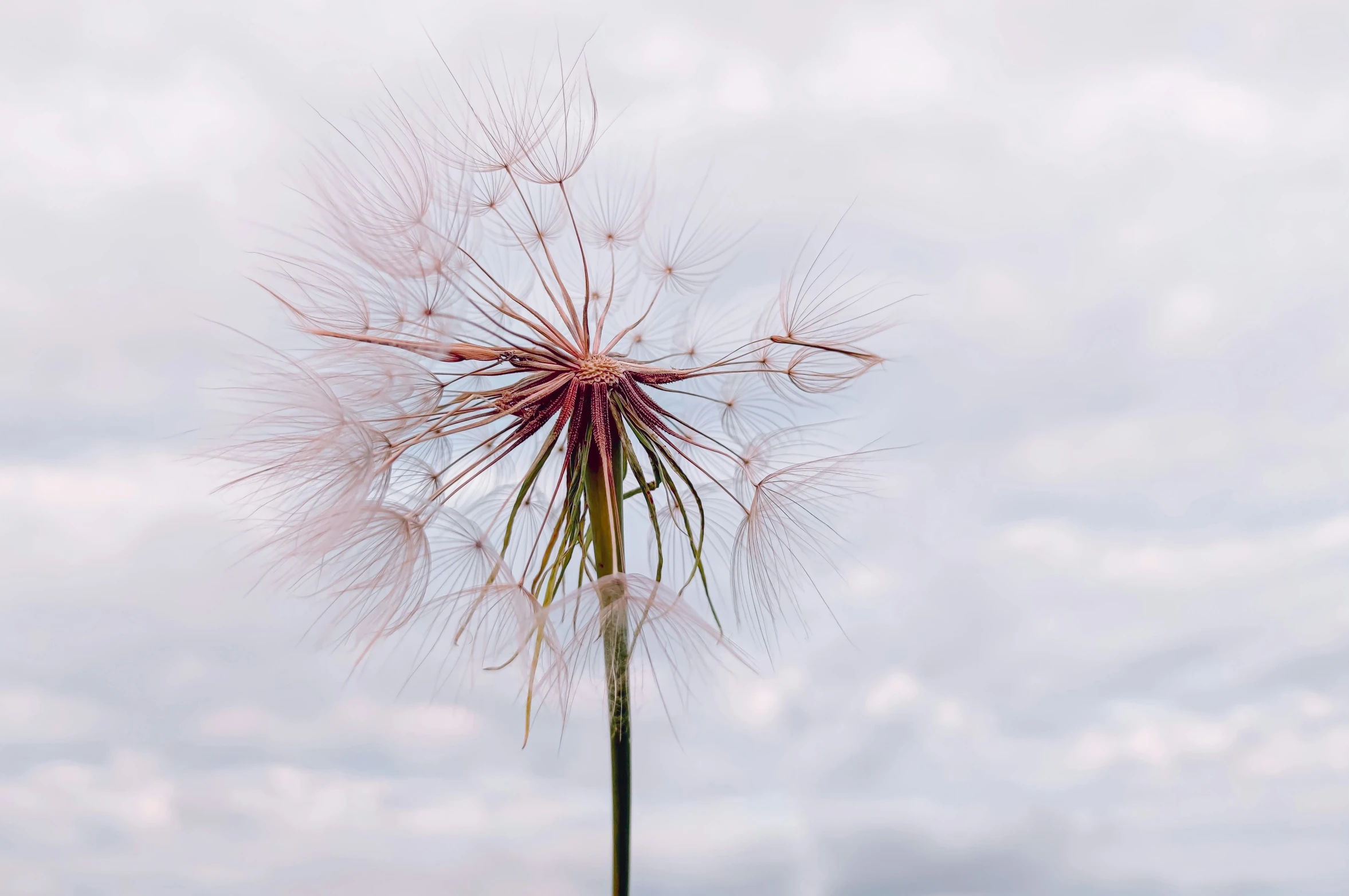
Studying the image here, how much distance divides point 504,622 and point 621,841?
4.34 ft

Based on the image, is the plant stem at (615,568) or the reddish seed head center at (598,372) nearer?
the plant stem at (615,568)

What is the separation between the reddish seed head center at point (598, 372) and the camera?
5.49 m

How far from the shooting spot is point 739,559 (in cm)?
582

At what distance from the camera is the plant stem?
17.6 feet

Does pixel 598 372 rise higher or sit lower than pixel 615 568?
higher

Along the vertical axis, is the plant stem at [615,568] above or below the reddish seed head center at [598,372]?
below

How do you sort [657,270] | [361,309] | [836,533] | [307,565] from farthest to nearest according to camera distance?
[657,270] → [836,533] → [361,309] → [307,565]

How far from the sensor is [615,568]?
17.6 feet

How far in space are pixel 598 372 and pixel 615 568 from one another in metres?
0.96

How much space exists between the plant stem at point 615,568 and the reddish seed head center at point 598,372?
21 cm

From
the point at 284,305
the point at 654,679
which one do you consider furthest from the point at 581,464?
the point at 284,305

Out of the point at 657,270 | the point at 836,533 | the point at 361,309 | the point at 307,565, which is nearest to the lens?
the point at 307,565

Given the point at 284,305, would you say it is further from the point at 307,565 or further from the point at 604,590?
the point at 604,590

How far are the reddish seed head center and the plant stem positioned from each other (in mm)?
207
